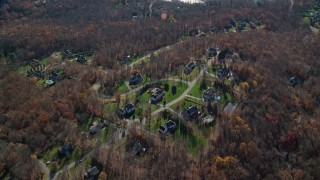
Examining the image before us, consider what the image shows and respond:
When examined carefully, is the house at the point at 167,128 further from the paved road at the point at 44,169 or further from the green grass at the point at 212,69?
the green grass at the point at 212,69

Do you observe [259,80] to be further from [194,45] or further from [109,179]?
[109,179]

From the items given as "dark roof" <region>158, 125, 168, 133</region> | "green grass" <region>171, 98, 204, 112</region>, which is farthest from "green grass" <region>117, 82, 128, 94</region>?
"dark roof" <region>158, 125, 168, 133</region>

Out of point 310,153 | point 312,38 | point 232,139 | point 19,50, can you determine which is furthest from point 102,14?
point 310,153

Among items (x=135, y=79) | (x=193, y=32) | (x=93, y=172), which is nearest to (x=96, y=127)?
(x=93, y=172)

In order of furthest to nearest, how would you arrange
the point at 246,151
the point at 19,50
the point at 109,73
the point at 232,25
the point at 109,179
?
the point at 232,25 < the point at 19,50 < the point at 109,73 < the point at 246,151 < the point at 109,179

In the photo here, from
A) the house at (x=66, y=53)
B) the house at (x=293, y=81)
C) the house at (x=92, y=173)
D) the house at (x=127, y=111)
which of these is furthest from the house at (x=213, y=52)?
the house at (x=92, y=173)
